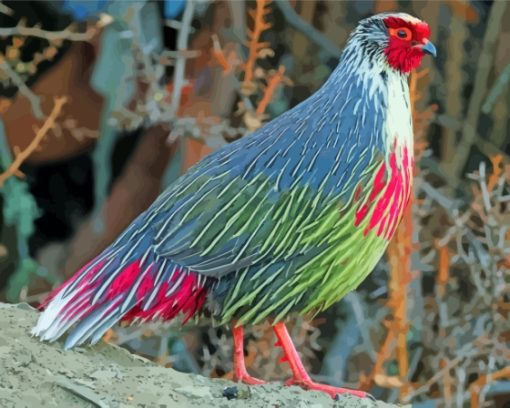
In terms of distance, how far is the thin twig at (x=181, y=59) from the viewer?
5.18 m

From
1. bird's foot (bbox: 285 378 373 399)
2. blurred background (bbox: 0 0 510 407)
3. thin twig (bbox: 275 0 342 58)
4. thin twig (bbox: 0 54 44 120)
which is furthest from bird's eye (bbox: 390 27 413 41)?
thin twig (bbox: 275 0 342 58)

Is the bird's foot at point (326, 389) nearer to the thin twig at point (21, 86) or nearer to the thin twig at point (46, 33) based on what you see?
the thin twig at point (46, 33)

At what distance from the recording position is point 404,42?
9.53 ft

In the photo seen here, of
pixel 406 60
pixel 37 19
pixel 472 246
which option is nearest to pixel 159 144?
pixel 37 19

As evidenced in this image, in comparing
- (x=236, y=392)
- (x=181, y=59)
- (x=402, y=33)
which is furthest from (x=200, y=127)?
(x=236, y=392)

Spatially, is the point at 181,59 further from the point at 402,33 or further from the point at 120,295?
the point at 120,295

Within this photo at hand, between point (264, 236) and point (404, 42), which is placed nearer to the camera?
point (264, 236)

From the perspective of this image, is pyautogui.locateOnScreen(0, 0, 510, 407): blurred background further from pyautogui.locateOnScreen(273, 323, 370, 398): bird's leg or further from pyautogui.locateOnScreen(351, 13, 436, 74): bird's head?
pyautogui.locateOnScreen(273, 323, 370, 398): bird's leg

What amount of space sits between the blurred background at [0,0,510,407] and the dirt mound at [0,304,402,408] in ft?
7.61

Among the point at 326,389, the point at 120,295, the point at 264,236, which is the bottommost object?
the point at 326,389

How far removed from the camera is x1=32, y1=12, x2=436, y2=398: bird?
2701mm

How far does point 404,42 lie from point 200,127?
2422 millimetres

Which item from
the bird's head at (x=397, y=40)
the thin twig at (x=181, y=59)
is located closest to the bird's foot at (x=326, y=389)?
the bird's head at (x=397, y=40)

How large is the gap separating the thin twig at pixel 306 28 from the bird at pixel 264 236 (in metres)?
2.90
